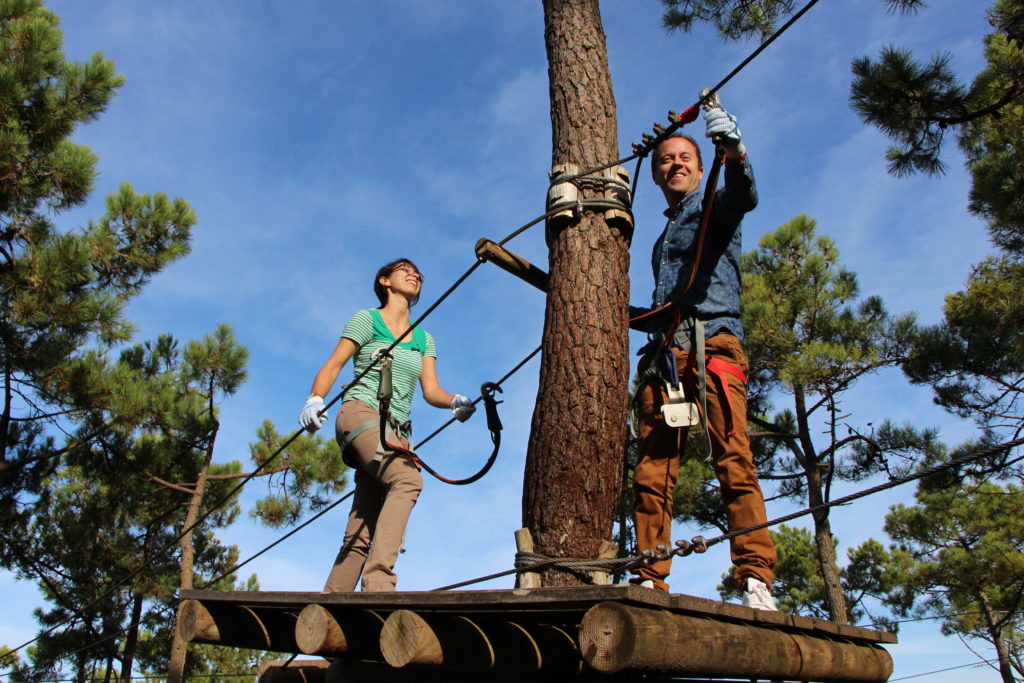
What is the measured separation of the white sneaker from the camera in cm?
261

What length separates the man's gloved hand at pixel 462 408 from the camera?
4.14m

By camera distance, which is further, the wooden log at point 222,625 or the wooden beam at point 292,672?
the wooden beam at point 292,672

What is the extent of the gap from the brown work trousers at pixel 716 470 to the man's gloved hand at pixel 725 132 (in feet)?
2.45

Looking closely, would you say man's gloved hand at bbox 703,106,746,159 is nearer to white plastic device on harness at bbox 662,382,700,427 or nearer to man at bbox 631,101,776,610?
man at bbox 631,101,776,610

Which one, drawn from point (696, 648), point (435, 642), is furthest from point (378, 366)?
Result: point (696, 648)

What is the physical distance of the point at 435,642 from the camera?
2299 millimetres

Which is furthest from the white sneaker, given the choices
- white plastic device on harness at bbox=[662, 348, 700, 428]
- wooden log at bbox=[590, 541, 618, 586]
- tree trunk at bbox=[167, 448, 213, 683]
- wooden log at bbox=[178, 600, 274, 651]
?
tree trunk at bbox=[167, 448, 213, 683]

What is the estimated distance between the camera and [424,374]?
4184 millimetres

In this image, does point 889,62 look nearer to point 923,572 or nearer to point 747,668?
point 747,668

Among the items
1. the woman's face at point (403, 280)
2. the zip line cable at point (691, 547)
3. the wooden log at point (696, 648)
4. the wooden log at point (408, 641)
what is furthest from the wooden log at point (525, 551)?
the woman's face at point (403, 280)

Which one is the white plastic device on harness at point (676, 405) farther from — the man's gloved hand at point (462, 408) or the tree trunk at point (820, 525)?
the tree trunk at point (820, 525)

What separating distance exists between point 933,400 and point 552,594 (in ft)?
31.7

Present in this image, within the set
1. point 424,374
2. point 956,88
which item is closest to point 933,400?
point 956,88

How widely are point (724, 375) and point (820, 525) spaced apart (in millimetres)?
8595
